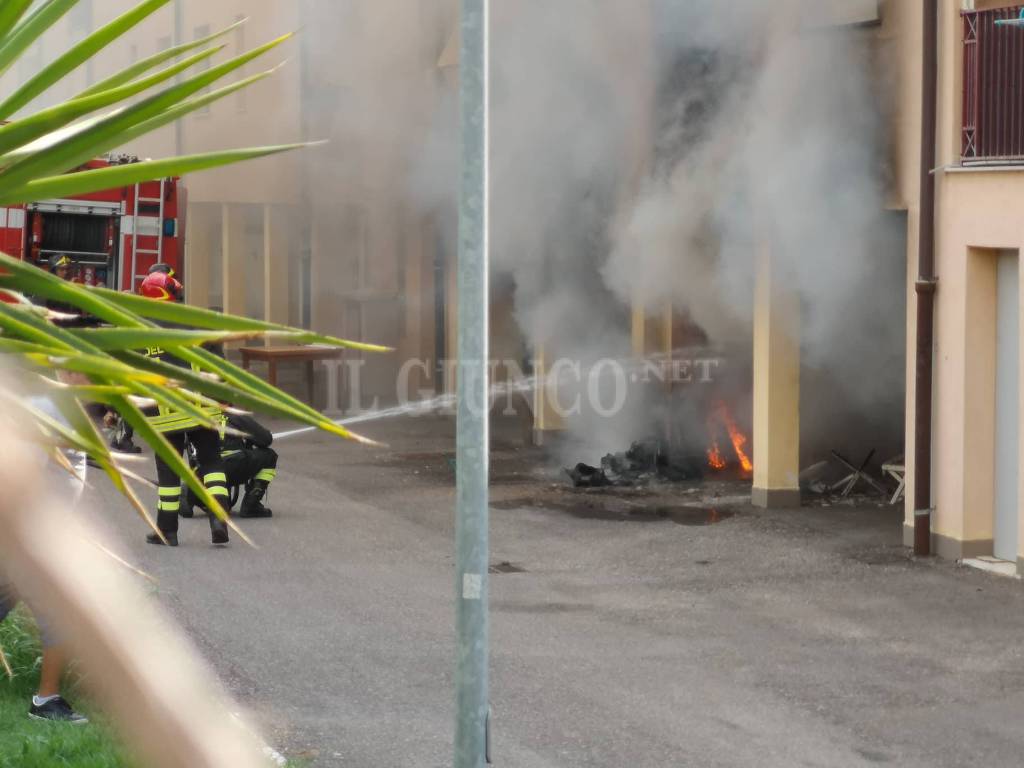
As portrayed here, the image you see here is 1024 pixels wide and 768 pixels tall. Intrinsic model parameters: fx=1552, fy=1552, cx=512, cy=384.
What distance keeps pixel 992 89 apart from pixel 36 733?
24.5ft

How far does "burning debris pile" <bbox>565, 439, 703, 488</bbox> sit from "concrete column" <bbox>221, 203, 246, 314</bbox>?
450 inches

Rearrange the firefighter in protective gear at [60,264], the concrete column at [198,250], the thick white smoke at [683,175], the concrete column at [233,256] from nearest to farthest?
1. the thick white smoke at [683,175]
2. the firefighter in protective gear at [60,264]
3. the concrete column at [233,256]
4. the concrete column at [198,250]

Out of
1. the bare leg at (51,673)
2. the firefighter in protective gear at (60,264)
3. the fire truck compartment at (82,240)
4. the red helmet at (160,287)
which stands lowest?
the bare leg at (51,673)

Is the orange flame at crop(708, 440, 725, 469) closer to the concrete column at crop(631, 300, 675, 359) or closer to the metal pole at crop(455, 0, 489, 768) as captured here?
the concrete column at crop(631, 300, 675, 359)

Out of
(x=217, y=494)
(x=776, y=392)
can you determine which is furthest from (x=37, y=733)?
(x=776, y=392)

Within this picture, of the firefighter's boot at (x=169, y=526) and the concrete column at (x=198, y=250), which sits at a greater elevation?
the concrete column at (x=198, y=250)

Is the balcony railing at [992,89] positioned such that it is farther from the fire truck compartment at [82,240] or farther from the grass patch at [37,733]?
the fire truck compartment at [82,240]

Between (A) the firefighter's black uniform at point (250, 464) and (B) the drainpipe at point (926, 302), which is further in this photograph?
(A) the firefighter's black uniform at point (250, 464)

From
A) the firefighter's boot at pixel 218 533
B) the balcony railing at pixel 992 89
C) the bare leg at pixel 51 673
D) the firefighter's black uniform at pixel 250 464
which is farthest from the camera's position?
the firefighter's black uniform at pixel 250 464

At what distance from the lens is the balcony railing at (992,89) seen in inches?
395

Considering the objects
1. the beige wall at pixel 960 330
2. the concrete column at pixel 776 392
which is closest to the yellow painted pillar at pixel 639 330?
the concrete column at pixel 776 392

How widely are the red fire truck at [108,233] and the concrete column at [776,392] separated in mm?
7176

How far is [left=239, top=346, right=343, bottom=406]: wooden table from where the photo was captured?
61.0ft

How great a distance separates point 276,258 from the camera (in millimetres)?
22719
